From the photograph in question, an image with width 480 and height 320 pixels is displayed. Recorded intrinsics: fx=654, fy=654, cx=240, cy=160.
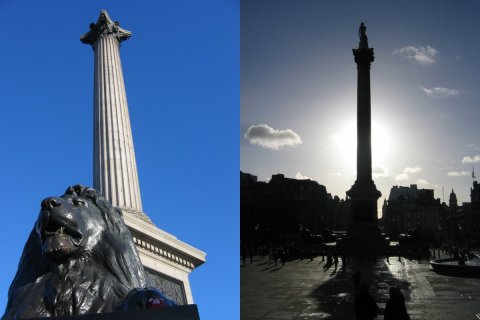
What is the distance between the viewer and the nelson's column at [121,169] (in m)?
13.3

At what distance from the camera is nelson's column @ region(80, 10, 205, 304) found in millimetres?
13258

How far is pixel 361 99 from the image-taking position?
55062mm

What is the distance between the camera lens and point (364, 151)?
179 feet

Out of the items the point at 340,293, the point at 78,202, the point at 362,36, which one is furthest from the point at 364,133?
the point at 78,202

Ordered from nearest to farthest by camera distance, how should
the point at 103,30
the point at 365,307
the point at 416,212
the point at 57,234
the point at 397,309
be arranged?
the point at 57,234 → the point at 397,309 → the point at 365,307 → the point at 103,30 → the point at 416,212

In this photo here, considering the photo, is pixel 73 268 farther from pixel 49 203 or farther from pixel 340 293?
pixel 340 293

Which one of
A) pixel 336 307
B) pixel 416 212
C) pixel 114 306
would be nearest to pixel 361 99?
pixel 336 307

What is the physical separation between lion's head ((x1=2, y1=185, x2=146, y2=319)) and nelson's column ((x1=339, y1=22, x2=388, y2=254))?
1728 inches

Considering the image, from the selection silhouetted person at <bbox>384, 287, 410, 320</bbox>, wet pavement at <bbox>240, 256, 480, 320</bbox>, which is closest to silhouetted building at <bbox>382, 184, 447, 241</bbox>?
wet pavement at <bbox>240, 256, 480, 320</bbox>

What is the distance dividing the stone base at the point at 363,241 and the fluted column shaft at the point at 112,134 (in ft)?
101

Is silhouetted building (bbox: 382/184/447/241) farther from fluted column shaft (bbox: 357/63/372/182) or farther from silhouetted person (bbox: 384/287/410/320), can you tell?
silhouetted person (bbox: 384/287/410/320)

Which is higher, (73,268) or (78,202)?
(78,202)

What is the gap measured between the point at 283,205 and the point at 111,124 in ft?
288

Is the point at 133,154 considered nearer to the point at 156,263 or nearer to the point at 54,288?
the point at 156,263
